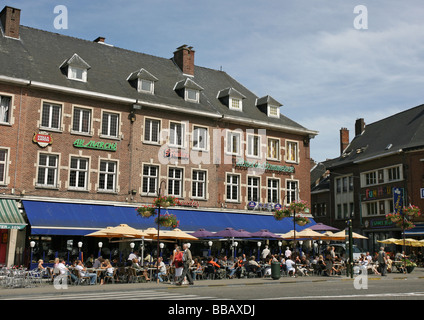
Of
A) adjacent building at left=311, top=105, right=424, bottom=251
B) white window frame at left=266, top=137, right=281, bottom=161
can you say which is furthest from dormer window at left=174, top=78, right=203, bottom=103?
adjacent building at left=311, top=105, right=424, bottom=251

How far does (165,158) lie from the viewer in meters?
32.7

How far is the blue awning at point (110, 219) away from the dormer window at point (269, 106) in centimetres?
771

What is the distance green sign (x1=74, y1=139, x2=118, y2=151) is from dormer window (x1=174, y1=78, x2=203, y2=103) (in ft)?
21.4

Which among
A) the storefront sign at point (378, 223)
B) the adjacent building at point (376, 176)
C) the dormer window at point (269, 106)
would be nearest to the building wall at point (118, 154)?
the dormer window at point (269, 106)

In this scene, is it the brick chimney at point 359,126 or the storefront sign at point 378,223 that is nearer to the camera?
the storefront sign at point 378,223

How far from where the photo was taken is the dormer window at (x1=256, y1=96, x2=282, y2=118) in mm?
38312

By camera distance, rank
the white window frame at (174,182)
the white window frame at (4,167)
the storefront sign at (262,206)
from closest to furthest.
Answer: the white window frame at (4,167), the white window frame at (174,182), the storefront sign at (262,206)

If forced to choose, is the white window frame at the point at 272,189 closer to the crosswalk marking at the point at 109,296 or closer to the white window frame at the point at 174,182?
the white window frame at the point at 174,182

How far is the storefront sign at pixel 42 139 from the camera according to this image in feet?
93.1

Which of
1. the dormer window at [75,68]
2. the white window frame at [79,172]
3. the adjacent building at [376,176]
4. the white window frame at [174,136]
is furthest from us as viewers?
the adjacent building at [376,176]

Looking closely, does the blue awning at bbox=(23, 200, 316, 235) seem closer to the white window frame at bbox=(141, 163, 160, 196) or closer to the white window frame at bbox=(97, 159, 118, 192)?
the white window frame at bbox=(97, 159, 118, 192)

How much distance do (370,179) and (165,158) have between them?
2607cm
